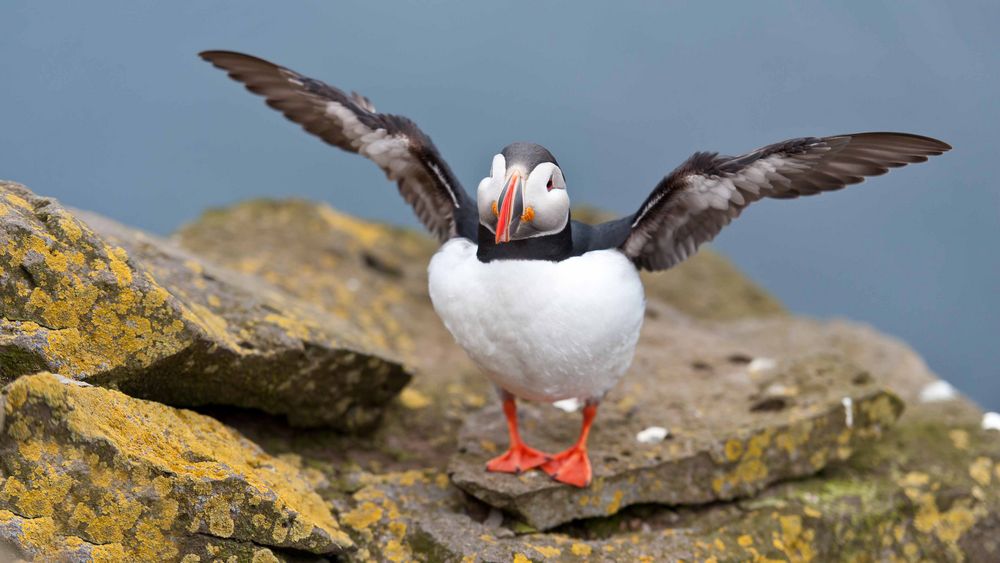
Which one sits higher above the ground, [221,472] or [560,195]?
[560,195]

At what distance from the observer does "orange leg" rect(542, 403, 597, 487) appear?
511 cm

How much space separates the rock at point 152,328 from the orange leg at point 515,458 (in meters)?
1.01

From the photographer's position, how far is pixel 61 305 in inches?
162

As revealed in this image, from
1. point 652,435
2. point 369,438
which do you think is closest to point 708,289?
point 652,435

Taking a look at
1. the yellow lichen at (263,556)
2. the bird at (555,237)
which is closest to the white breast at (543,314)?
the bird at (555,237)

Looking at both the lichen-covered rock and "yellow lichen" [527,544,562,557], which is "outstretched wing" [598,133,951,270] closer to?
"yellow lichen" [527,544,562,557]

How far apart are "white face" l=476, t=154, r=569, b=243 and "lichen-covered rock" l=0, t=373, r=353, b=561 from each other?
66.1 inches

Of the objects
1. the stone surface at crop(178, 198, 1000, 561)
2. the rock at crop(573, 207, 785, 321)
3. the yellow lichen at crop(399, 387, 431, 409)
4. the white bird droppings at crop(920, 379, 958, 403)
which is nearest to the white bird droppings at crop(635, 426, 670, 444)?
the stone surface at crop(178, 198, 1000, 561)

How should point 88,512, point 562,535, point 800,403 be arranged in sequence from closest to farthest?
point 88,512, point 562,535, point 800,403

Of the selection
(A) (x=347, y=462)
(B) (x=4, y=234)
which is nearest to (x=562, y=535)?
(A) (x=347, y=462)

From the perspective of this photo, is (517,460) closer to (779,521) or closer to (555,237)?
(555,237)

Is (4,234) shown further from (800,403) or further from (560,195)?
(800,403)

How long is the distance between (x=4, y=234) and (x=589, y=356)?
285 centimetres

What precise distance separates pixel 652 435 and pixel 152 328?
307cm
